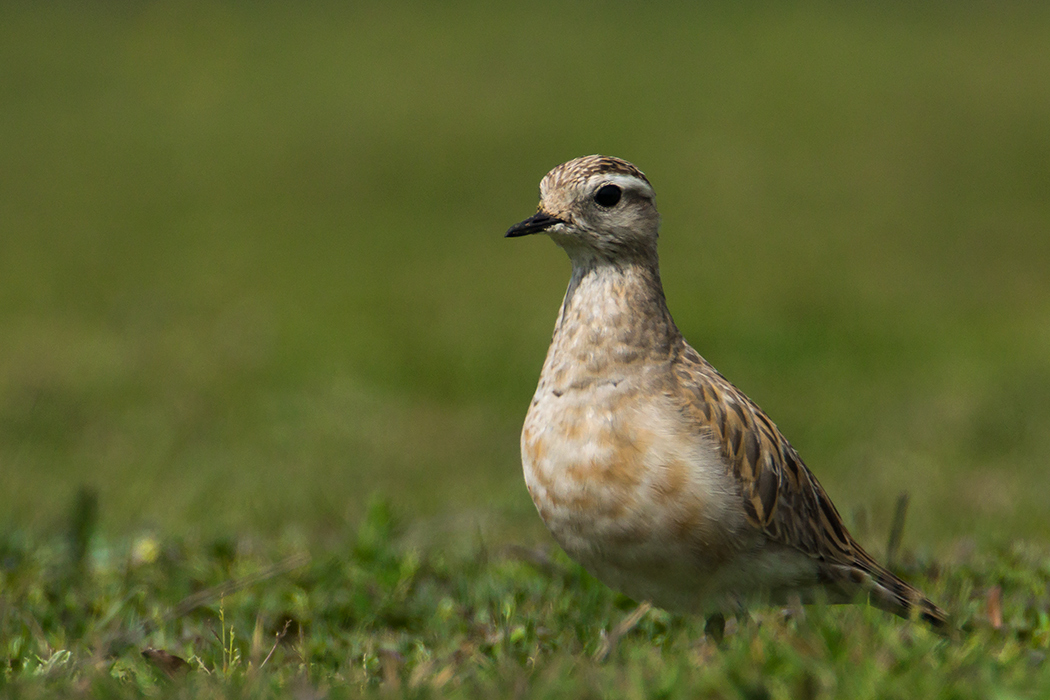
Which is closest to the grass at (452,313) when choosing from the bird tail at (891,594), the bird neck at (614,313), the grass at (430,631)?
the grass at (430,631)

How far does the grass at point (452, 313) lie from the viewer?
5378 millimetres

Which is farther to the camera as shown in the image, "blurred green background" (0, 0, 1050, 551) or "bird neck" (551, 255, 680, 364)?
"blurred green background" (0, 0, 1050, 551)

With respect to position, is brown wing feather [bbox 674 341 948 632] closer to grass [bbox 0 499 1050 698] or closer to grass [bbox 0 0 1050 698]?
grass [bbox 0 499 1050 698]

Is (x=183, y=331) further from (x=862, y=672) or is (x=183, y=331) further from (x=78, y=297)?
(x=862, y=672)

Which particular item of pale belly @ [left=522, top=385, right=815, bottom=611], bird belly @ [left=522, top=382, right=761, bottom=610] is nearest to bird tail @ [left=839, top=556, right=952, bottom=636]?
pale belly @ [left=522, top=385, right=815, bottom=611]

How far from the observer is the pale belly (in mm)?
4777

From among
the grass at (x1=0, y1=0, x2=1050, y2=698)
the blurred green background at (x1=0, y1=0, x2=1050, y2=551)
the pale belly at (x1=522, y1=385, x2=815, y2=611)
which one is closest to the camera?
the pale belly at (x1=522, y1=385, x2=815, y2=611)

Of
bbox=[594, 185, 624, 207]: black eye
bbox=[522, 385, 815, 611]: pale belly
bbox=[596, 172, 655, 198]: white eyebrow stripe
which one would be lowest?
bbox=[522, 385, 815, 611]: pale belly

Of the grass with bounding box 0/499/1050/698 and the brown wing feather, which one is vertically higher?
the brown wing feather

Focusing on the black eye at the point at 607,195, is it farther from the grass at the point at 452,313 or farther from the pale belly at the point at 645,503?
the grass at the point at 452,313

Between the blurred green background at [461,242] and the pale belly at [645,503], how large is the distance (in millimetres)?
2843

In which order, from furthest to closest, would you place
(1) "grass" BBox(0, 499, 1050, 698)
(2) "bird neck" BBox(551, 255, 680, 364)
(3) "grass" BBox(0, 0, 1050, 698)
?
(3) "grass" BBox(0, 0, 1050, 698) < (2) "bird neck" BBox(551, 255, 680, 364) < (1) "grass" BBox(0, 499, 1050, 698)

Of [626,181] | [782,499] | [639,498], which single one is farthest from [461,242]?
[639,498]

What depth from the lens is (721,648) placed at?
4.32 meters
